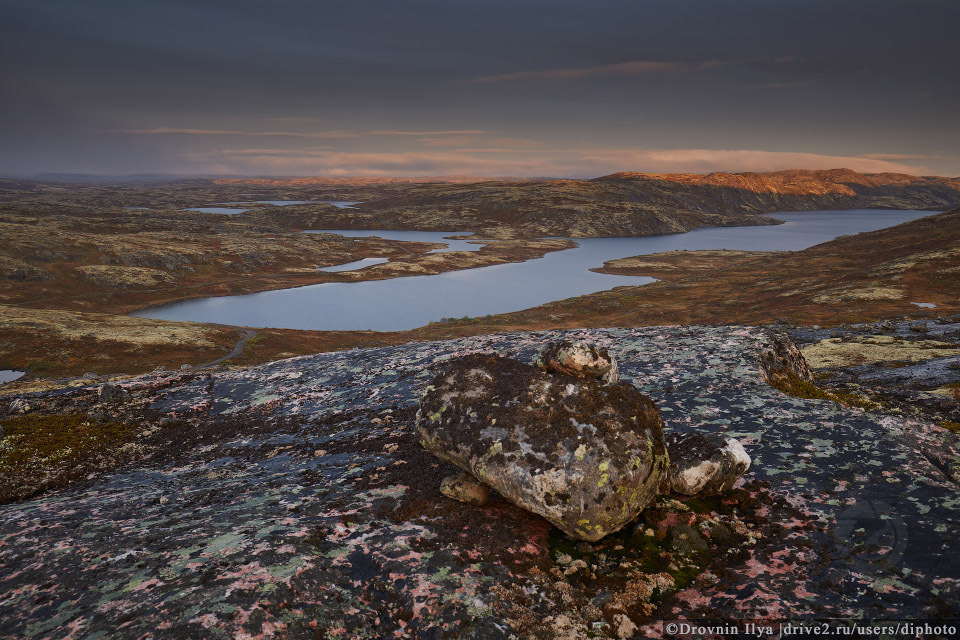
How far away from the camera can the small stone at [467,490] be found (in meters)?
8.02

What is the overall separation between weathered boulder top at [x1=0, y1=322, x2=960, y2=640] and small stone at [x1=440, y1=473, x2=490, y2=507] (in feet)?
0.72

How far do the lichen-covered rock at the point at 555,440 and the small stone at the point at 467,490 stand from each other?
1.02ft

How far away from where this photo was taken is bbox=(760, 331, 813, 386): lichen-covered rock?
1401 centimetres

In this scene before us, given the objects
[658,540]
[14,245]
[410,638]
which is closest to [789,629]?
[658,540]

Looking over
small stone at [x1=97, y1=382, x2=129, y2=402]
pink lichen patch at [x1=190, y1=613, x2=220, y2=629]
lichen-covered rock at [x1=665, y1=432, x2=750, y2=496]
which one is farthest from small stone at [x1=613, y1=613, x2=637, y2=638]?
small stone at [x1=97, y1=382, x2=129, y2=402]

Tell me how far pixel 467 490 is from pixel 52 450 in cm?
1322

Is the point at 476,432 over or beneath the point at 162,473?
over

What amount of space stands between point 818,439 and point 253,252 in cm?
18629

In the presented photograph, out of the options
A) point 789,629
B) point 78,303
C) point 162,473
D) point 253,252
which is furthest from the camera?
point 253,252

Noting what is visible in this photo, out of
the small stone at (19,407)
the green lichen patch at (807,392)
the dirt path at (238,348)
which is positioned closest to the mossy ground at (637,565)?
the green lichen patch at (807,392)

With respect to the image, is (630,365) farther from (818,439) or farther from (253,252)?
(253,252)

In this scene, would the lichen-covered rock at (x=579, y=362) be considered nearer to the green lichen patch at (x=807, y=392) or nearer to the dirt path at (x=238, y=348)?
the green lichen patch at (x=807, y=392)

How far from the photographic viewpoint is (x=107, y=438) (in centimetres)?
1431

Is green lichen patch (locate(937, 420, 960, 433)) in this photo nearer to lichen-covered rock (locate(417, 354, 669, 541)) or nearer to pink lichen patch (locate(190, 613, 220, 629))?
lichen-covered rock (locate(417, 354, 669, 541))
